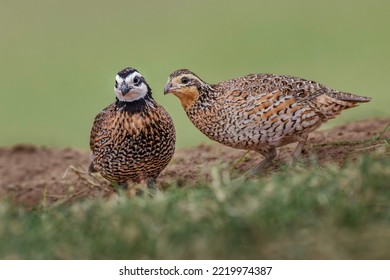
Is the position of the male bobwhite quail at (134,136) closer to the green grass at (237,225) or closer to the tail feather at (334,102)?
the tail feather at (334,102)

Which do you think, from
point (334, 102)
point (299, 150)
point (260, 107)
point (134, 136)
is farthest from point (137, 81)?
point (334, 102)

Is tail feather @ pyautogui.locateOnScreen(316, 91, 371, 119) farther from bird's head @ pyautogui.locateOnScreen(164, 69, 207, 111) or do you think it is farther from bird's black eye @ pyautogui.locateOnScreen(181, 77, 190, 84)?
bird's black eye @ pyautogui.locateOnScreen(181, 77, 190, 84)

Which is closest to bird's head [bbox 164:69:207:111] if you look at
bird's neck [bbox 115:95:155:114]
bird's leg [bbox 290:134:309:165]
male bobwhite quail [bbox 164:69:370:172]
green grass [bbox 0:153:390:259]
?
male bobwhite quail [bbox 164:69:370:172]

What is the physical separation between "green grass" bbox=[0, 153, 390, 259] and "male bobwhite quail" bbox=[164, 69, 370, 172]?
226 centimetres

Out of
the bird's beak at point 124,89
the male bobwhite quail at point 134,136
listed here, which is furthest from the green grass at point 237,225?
the bird's beak at point 124,89

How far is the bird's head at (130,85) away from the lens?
25.9 feet

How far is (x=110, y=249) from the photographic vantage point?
5.16 meters

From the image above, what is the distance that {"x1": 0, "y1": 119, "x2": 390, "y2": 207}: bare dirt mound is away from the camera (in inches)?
333

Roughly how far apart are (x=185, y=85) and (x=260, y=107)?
2.75ft

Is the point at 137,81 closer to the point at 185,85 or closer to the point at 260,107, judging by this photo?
the point at 185,85

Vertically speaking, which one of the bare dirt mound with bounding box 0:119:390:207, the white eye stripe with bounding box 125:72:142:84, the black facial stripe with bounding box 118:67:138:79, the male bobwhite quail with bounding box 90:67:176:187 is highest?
the black facial stripe with bounding box 118:67:138:79

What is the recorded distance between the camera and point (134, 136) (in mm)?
7898
